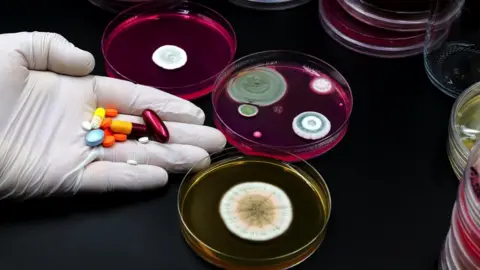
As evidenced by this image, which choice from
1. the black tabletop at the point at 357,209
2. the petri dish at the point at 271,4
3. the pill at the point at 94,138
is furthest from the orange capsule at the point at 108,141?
the petri dish at the point at 271,4

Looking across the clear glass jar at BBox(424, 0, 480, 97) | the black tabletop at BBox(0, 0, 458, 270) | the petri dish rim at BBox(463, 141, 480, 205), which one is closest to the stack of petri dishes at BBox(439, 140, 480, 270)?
the petri dish rim at BBox(463, 141, 480, 205)

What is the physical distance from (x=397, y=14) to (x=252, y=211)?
675mm

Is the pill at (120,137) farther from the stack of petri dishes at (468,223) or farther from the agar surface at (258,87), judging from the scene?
the stack of petri dishes at (468,223)

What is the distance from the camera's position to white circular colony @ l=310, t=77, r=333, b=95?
5.07 feet

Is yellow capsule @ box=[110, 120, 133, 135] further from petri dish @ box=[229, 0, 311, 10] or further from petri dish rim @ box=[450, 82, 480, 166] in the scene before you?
petri dish rim @ box=[450, 82, 480, 166]

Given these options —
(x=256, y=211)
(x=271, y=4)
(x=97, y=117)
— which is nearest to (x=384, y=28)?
(x=271, y=4)

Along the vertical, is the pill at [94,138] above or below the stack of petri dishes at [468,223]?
below

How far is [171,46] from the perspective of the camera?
5.35ft

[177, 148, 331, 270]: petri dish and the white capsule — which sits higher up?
the white capsule

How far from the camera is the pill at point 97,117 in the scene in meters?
1.37

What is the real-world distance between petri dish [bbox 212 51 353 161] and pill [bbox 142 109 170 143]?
0.44 feet

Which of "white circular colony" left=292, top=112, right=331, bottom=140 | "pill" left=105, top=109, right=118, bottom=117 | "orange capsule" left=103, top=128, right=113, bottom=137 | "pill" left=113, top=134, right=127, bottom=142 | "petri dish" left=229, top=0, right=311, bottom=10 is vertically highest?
"petri dish" left=229, top=0, right=311, bottom=10

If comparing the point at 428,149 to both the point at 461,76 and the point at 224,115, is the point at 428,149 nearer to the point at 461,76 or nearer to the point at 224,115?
the point at 461,76

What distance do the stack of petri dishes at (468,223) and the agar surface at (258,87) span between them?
1.82ft
